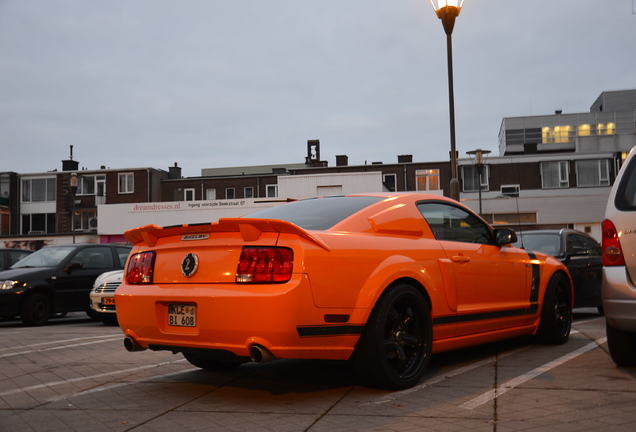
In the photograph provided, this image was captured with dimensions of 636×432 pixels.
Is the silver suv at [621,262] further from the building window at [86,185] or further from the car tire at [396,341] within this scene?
the building window at [86,185]

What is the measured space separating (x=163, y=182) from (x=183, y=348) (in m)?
55.1

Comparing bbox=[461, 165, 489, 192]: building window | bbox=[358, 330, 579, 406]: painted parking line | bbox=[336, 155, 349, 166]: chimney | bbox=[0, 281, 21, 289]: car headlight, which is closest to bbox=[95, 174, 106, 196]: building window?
bbox=[336, 155, 349, 166]: chimney

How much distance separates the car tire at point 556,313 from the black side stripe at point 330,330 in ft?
10.2

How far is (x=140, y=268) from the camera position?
4977mm

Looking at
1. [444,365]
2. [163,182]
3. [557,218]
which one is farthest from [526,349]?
[163,182]

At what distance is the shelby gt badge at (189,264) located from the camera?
4543 mm

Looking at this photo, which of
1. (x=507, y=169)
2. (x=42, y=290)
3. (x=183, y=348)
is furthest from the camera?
(x=507, y=169)

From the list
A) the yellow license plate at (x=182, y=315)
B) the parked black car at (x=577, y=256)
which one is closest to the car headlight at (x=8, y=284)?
the yellow license plate at (x=182, y=315)

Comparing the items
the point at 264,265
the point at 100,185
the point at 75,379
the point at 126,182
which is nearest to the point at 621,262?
the point at 264,265

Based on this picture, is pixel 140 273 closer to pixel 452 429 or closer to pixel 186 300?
pixel 186 300

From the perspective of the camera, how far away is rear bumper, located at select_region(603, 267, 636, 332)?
193 inches

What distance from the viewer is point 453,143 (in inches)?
517

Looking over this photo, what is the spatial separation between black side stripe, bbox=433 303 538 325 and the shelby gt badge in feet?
6.22

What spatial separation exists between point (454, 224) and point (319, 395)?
204 cm
